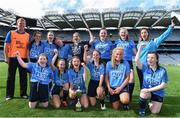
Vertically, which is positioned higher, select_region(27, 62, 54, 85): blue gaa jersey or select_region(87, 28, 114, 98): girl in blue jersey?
select_region(87, 28, 114, 98): girl in blue jersey

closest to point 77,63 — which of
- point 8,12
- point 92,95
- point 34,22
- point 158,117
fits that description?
point 92,95

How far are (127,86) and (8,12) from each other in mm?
35452

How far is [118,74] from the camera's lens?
6.67 m

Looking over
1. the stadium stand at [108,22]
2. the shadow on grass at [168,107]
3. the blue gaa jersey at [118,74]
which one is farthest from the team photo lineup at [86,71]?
the stadium stand at [108,22]

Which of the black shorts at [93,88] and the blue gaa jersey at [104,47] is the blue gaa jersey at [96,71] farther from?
the blue gaa jersey at [104,47]

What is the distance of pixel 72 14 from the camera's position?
4184 centimetres

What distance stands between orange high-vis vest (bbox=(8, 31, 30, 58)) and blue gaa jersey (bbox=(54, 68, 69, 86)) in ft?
3.51

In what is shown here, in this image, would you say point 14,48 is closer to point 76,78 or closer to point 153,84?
point 76,78

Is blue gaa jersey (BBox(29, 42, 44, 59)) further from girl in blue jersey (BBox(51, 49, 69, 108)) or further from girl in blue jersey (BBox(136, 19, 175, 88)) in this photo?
girl in blue jersey (BBox(136, 19, 175, 88))

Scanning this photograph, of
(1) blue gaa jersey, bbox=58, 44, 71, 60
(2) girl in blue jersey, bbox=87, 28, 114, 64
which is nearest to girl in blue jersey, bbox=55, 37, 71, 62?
(1) blue gaa jersey, bbox=58, 44, 71, 60

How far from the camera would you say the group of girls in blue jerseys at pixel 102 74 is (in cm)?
627

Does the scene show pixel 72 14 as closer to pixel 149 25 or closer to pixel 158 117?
pixel 149 25

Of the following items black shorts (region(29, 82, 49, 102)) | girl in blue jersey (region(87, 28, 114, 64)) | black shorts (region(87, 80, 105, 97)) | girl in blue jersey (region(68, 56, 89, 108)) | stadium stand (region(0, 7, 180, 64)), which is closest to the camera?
black shorts (region(29, 82, 49, 102))

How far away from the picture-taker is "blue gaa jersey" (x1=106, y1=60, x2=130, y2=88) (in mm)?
6660
